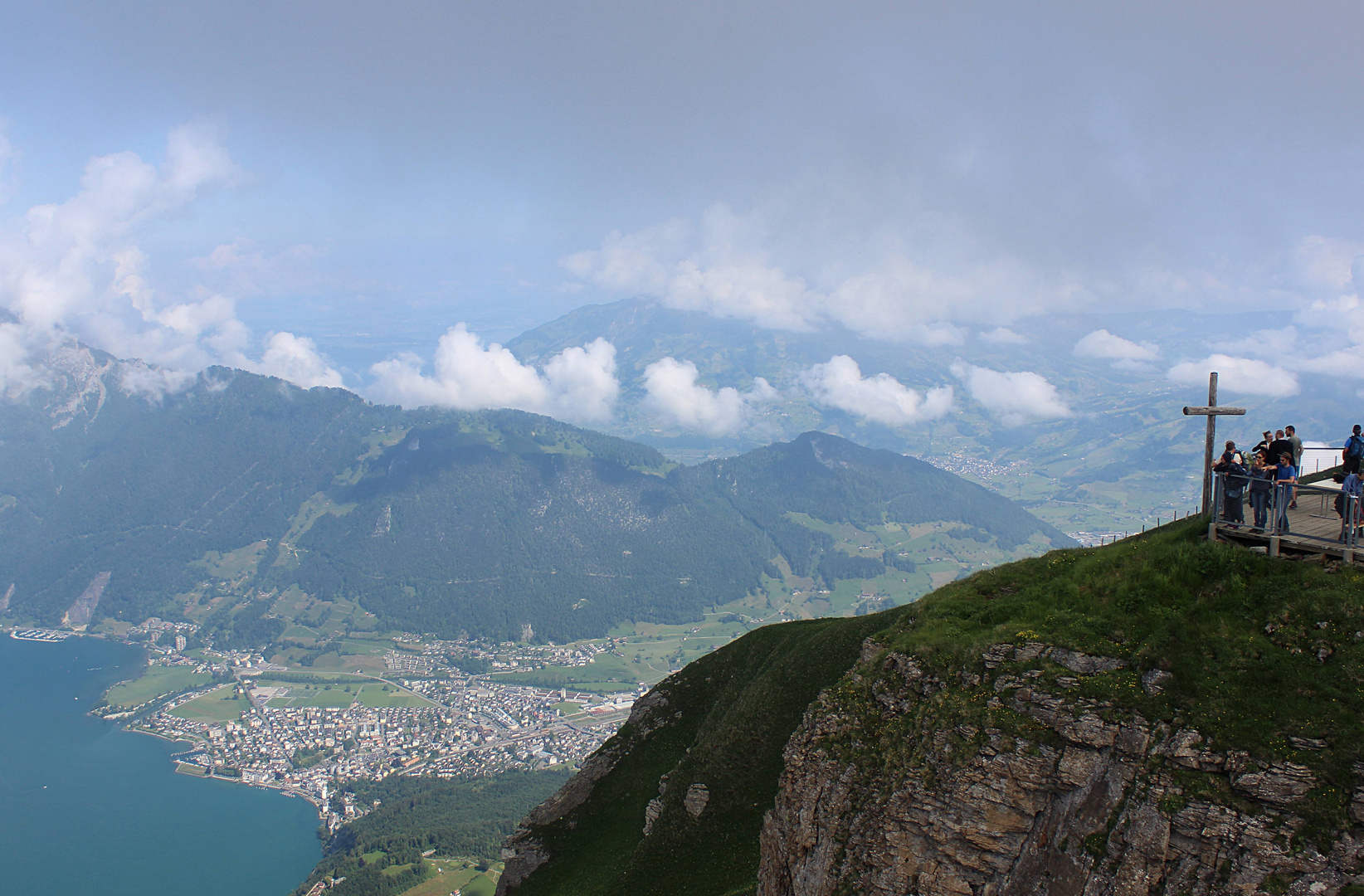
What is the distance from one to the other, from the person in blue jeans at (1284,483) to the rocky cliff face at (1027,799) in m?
6.43

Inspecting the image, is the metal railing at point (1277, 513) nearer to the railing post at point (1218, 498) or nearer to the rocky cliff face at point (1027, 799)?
the railing post at point (1218, 498)

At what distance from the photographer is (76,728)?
7416 inches

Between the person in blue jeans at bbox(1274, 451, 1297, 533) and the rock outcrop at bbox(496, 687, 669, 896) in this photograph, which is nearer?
the person in blue jeans at bbox(1274, 451, 1297, 533)

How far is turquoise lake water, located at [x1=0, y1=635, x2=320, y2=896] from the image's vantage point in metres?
120

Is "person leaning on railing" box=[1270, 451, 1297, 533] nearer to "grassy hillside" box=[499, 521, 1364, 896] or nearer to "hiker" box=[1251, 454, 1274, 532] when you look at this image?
"hiker" box=[1251, 454, 1274, 532]

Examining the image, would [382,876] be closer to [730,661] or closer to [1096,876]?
[730,661]

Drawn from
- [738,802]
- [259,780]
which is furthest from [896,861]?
[259,780]

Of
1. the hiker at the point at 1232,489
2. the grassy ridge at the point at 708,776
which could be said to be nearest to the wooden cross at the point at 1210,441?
the hiker at the point at 1232,489

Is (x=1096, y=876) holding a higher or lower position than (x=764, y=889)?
higher

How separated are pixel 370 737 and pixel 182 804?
39424 mm

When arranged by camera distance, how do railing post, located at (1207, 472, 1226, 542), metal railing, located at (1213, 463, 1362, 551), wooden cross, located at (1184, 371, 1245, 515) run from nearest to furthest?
metal railing, located at (1213, 463, 1362, 551) → railing post, located at (1207, 472, 1226, 542) → wooden cross, located at (1184, 371, 1245, 515)

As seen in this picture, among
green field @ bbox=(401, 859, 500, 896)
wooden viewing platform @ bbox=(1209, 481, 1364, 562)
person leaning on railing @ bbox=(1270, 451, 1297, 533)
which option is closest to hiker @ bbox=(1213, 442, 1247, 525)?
wooden viewing platform @ bbox=(1209, 481, 1364, 562)

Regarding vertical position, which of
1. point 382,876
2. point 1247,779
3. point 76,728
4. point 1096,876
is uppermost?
point 1247,779

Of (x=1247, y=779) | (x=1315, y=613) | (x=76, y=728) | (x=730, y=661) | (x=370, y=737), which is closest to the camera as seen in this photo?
(x=1247, y=779)
